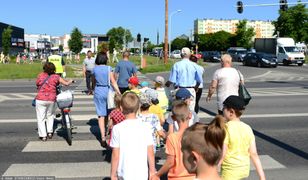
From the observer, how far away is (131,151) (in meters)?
3.91

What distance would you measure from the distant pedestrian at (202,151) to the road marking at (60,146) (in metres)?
5.14

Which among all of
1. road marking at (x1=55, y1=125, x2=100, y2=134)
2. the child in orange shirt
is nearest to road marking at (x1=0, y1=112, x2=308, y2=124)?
road marking at (x1=55, y1=125, x2=100, y2=134)

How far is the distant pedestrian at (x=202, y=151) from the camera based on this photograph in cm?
240

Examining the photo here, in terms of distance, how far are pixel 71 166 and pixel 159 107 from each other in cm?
162

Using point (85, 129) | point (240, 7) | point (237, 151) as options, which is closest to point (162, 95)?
point (85, 129)

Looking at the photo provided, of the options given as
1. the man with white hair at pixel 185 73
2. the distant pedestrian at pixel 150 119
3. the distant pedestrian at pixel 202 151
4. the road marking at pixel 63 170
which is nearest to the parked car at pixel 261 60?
the man with white hair at pixel 185 73

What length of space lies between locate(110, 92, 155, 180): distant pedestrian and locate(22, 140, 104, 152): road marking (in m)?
3.53

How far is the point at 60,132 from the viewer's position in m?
8.99

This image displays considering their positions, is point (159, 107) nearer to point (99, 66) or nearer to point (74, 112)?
point (99, 66)

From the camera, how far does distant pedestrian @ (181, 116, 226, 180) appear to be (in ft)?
A: 7.88

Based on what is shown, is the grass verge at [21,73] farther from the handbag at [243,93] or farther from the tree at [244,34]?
the tree at [244,34]

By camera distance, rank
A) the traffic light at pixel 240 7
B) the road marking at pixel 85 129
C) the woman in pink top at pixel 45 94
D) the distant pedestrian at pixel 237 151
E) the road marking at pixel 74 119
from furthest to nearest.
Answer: the traffic light at pixel 240 7 < the road marking at pixel 74 119 < the road marking at pixel 85 129 < the woman in pink top at pixel 45 94 < the distant pedestrian at pixel 237 151

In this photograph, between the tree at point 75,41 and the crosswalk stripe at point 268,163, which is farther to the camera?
the tree at point 75,41

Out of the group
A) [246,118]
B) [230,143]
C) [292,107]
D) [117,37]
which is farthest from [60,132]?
[117,37]
